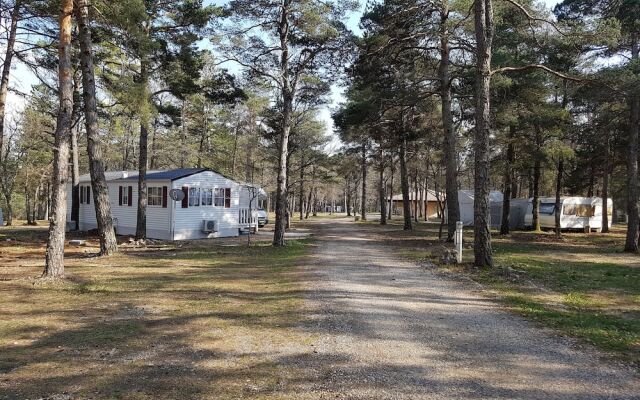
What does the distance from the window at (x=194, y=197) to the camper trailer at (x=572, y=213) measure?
2093cm

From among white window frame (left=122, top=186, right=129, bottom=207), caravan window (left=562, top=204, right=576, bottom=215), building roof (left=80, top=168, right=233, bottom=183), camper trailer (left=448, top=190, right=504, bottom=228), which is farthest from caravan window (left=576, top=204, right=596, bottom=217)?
white window frame (left=122, top=186, right=129, bottom=207)

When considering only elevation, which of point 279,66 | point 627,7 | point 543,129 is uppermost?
point 627,7

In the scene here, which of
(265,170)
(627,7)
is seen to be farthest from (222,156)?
(627,7)

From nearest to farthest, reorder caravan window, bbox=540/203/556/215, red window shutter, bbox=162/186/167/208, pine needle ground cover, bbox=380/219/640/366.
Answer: pine needle ground cover, bbox=380/219/640/366
red window shutter, bbox=162/186/167/208
caravan window, bbox=540/203/556/215

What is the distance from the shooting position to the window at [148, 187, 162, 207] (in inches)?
861

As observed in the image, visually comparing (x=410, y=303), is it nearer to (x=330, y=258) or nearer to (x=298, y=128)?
(x=330, y=258)

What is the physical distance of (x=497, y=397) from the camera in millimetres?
3729

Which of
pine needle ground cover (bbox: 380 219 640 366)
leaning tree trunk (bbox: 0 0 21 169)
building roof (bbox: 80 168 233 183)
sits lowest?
pine needle ground cover (bbox: 380 219 640 366)

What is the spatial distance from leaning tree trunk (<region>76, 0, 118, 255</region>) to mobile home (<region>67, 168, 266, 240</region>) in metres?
6.89

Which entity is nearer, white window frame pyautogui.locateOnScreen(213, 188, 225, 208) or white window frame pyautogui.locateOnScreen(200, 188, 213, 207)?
white window frame pyautogui.locateOnScreen(200, 188, 213, 207)

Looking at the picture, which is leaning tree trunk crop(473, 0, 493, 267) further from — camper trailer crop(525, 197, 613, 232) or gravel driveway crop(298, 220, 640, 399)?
camper trailer crop(525, 197, 613, 232)

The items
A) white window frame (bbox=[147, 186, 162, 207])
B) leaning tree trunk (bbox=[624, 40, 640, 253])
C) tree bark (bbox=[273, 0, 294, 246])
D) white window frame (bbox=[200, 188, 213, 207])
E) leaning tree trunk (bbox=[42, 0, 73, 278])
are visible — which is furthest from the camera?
white window frame (bbox=[200, 188, 213, 207])

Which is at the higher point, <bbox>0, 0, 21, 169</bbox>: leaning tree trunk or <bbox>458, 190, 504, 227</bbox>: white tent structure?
<bbox>0, 0, 21, 169</bbox>: leaning tree trunk

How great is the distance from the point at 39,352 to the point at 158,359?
1.40 m
